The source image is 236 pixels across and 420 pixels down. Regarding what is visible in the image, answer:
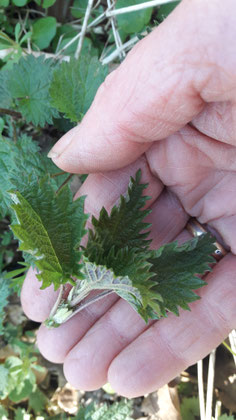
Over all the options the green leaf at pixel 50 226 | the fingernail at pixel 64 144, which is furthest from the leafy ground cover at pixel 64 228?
the fingernail at pixel 64 144

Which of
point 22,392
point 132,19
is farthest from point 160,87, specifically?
point 22,392

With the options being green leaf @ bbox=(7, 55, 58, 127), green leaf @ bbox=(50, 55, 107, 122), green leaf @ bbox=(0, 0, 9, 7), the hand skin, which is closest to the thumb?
the hand skin

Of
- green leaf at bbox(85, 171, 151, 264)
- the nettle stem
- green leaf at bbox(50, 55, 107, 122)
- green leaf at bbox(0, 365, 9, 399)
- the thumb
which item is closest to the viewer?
the thumb

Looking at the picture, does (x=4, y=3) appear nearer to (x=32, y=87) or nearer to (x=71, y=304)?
(x=32, y=87)

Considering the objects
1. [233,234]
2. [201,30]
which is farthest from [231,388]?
[201,30]

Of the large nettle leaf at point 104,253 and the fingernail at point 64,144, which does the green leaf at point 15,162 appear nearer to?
the fingernail at point 64,144

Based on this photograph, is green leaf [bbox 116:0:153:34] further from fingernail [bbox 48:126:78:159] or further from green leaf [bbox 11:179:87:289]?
green leaf [bbox 11:179:87:289]
